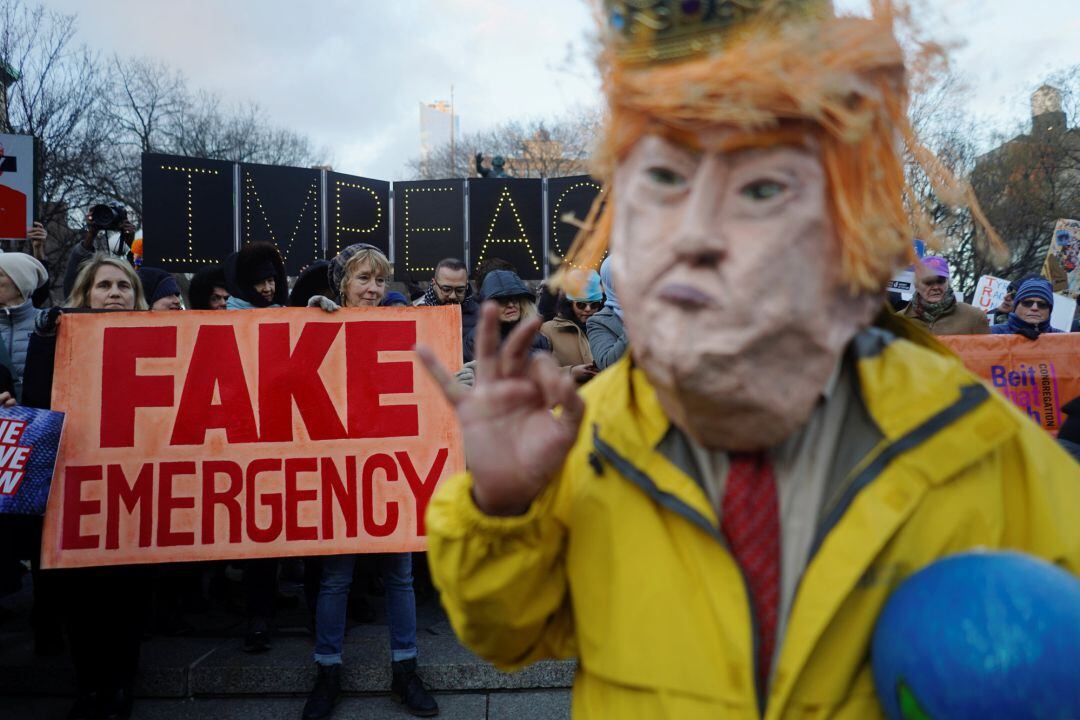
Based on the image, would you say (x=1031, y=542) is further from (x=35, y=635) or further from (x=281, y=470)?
(x=35, y=635)

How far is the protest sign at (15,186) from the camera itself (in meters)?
6.64

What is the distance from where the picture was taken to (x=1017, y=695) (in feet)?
3.90

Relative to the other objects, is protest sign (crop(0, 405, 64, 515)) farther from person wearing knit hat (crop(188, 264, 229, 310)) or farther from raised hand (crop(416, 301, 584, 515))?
raised hand (crop(416, 301, 584, 515))

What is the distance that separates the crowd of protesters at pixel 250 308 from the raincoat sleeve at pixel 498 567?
5.07ft

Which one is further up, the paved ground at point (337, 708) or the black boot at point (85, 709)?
the black boot at point (85, 709)

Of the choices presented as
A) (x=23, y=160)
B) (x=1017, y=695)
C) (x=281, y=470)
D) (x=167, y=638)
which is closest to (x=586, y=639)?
(x=1017, y=695)

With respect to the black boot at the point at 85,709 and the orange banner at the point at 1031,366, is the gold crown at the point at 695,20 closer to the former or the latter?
the black boot at the point at 85,709

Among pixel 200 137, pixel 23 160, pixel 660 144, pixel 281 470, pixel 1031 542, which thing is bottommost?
pixel 281 470

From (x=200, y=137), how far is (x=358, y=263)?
2563 cm

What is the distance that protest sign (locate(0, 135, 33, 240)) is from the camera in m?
6.64

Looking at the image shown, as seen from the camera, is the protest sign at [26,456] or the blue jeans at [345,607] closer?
the protest sign at [26,456]

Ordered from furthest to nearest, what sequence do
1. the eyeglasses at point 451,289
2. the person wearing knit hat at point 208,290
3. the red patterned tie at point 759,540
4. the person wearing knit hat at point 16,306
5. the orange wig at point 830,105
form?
the eyeglasses at point 451,289, the person wearing knit hat at point 208,290, the person wearing knit hat at point 16,306, the red patterned tie at point 759,540, the orange wig at point 830,105

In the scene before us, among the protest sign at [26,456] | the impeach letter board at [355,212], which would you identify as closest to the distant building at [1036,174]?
the impeach letter board at [355,212]

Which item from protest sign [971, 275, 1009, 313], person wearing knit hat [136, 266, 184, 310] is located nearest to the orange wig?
person wearing knit hat [136, 266, 184, 310]
